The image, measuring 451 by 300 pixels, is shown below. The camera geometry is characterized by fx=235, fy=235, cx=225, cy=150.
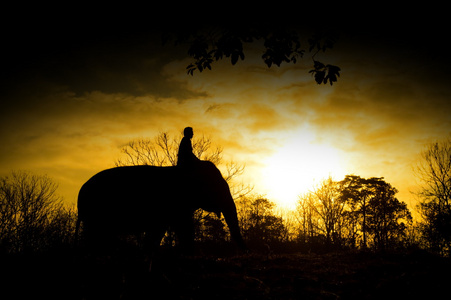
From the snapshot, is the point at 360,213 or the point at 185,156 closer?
the point at 185,156

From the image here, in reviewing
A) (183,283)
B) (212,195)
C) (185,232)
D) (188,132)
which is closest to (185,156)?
(188,132)

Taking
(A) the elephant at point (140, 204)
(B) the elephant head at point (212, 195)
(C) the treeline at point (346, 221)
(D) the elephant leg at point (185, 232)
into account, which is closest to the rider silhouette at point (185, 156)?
(B) the elephant head at point (212, 195)

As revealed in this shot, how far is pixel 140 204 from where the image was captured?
6.90 meters

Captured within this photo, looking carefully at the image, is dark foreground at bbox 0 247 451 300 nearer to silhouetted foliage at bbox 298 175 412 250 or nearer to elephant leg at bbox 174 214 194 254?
elephant leg at bbox 174 214 194 254

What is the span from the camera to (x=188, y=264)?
13.4 ft

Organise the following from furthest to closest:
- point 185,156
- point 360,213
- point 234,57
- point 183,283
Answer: point 360,213 → point 185,156 → point 234,57 → point 183,283

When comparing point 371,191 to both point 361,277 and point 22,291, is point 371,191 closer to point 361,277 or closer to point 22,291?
point 361,277

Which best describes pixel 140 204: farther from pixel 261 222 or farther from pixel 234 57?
pixel 261 222

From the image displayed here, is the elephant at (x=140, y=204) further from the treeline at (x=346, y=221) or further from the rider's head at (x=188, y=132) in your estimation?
the treeline at (x=346, y=221)

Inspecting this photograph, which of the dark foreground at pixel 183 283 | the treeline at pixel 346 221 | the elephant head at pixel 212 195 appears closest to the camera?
the dark foreground at pixel 183 283

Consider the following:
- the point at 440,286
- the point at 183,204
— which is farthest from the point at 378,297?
the point at 183,204

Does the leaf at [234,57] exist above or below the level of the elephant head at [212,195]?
above

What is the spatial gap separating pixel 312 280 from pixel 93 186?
619 cm

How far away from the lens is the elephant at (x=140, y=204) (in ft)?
22.2
